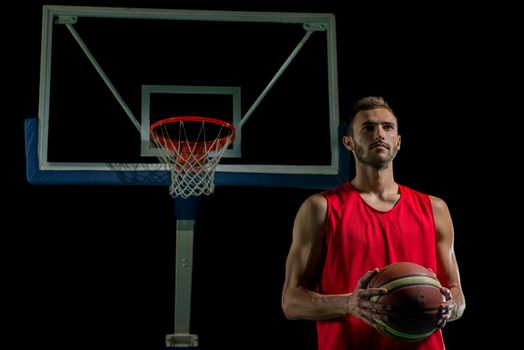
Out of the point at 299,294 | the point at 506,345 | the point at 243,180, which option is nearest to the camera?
the point at 299,294

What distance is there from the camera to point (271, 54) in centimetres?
325

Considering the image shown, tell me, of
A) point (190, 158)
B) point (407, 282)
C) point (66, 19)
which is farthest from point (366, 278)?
point (66, 19)

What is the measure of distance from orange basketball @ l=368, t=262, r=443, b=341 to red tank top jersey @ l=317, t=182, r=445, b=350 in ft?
0.78

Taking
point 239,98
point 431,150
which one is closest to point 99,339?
point 239,98

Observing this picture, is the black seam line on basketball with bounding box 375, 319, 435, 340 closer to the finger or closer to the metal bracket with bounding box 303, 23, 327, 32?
the finger

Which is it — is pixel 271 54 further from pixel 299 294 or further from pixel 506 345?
pixel 506 345

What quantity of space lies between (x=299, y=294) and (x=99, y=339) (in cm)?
159

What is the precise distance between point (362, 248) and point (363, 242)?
0.08ft

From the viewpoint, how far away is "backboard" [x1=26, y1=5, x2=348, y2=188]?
2877 millimetres

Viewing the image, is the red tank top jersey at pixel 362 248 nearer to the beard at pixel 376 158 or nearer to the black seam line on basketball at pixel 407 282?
the beard at pixel 376 158

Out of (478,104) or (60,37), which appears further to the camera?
(478,104)

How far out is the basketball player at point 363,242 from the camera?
2.19 meters

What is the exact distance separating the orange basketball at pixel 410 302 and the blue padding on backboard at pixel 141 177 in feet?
3.19

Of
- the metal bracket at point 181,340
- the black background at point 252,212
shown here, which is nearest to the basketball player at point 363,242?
the metal bracket at point 181,340
